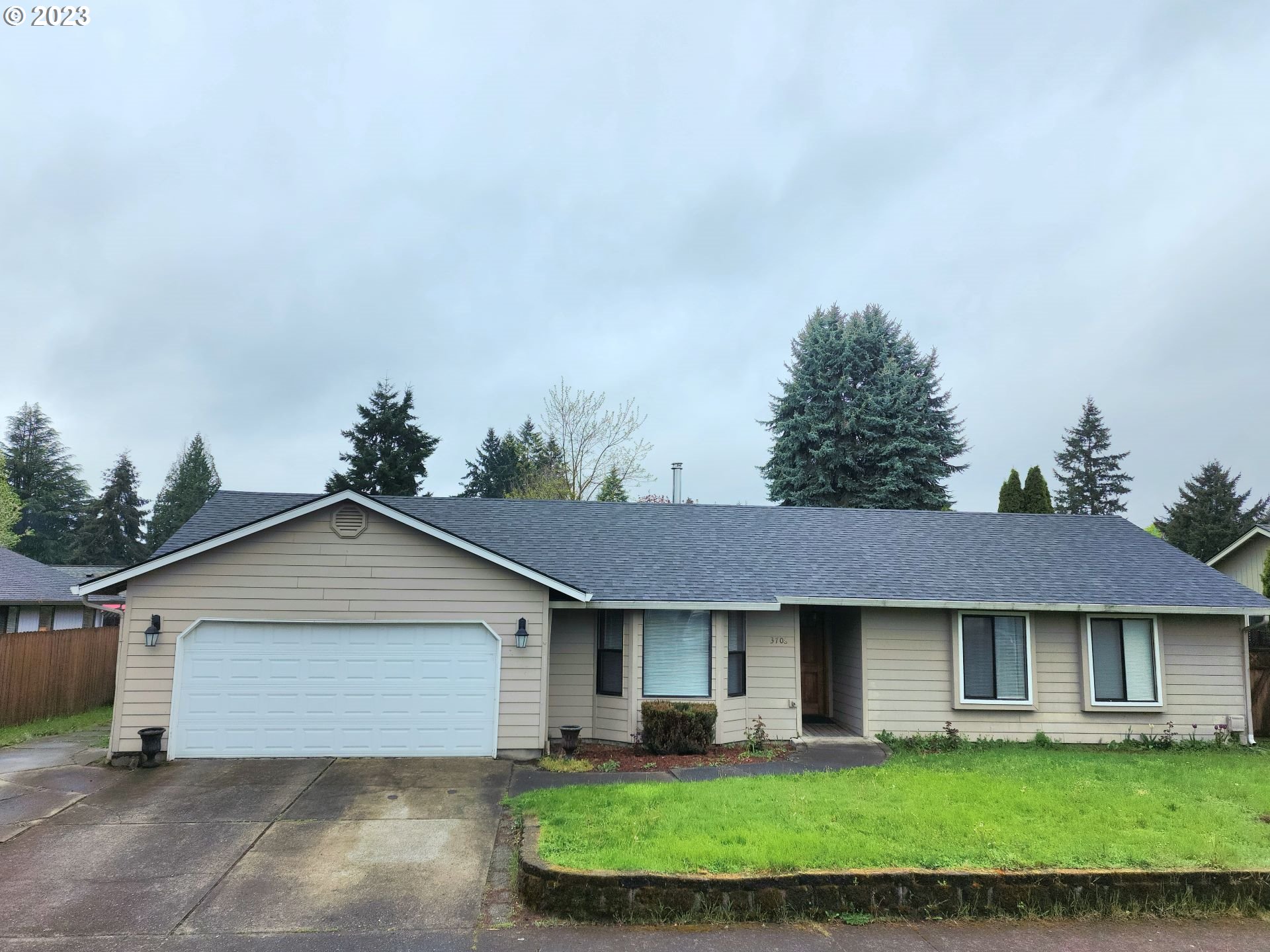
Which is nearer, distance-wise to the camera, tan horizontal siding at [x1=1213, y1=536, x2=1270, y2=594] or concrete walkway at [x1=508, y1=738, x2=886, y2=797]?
concrete walkway at [x1=508, y1=738, x2=886, y2=797]

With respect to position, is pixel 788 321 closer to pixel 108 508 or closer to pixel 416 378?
pixel 416 378

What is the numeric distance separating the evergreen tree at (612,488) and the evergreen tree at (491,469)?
22917 millimetres

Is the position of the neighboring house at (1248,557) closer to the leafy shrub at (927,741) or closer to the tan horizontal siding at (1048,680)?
the tan horizontal siding at (1048,680)

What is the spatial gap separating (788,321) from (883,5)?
21558mm

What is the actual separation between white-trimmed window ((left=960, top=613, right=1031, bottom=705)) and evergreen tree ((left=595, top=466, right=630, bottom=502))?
1980cm

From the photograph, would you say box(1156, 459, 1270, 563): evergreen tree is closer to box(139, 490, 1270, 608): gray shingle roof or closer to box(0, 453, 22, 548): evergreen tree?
box(139, 490, 1270, 608): gray shingle roof

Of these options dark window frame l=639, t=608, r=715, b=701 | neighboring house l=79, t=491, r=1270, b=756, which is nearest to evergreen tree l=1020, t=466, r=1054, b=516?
neighboring house l=79, t=491, r=1270, b=756

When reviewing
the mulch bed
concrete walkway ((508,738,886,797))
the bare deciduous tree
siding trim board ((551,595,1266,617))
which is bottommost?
the mulch bed

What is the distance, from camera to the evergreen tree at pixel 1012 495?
90.0ft

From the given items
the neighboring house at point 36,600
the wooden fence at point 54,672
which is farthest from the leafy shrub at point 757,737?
the neighboring house at point 36,600

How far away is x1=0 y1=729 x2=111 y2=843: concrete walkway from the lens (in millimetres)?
7906

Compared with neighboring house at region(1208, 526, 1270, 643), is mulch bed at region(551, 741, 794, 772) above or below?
below

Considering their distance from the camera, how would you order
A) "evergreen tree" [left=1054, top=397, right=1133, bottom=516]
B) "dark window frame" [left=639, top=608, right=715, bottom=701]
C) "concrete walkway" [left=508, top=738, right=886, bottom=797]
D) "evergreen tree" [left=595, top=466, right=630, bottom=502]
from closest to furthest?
"concrete walkway" [left=508, top=738, right=886, bottom=797] → "dark window frame" [left=639, top=608, right=715, bottom=701] → "evergreen tree" [left=595, top=466, right=630, bottom=502] → "evergreen tree" [left=1054, top=397, right=1133, bottom=516]

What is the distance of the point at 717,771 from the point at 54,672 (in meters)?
15.1
